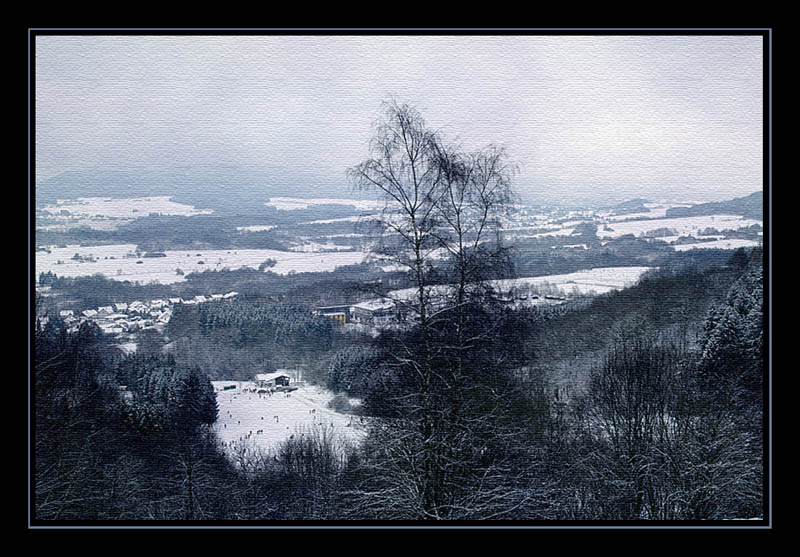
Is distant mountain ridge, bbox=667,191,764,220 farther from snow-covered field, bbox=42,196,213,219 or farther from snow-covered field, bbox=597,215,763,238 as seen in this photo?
snow-covered field, bbox=42,196,213,219

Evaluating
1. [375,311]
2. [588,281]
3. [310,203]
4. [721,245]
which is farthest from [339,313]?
[721,245]

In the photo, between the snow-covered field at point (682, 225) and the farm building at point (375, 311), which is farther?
the farm building at point (375, 311)

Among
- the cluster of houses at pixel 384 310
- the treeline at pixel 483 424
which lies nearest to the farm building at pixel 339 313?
the cluster of houses at pixel 384 310

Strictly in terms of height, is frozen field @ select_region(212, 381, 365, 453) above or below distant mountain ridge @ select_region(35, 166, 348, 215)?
below

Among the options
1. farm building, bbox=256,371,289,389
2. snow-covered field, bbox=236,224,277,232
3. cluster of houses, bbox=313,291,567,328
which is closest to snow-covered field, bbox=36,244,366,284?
snow-covered field, bbox=236,224,277,232

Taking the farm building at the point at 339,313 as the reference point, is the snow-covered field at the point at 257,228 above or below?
above

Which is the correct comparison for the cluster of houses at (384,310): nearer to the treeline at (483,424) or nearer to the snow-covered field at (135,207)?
the treeline at (483,424)
